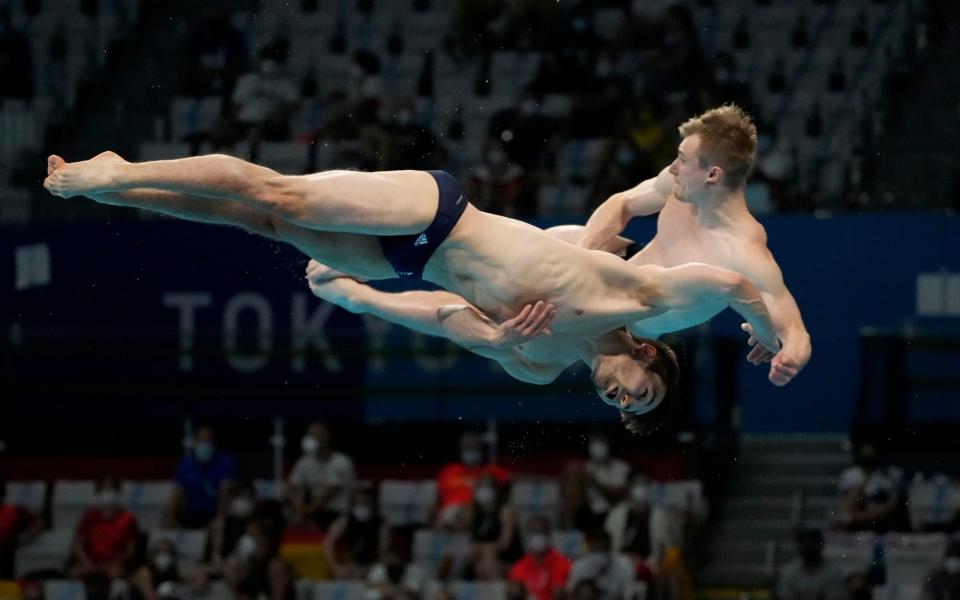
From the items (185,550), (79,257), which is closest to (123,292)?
(79,257)

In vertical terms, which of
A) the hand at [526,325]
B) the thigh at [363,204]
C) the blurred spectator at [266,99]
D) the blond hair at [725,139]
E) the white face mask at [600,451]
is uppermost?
the blurred spectator at [266,99]

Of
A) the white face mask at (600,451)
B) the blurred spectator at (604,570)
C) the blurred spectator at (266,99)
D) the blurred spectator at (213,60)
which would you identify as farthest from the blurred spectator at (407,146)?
the blurred spectator at (604,570)

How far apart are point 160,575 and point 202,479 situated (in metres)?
1.03

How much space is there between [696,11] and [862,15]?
5.23 ft

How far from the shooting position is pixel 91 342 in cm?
1698

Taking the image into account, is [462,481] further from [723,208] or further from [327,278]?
[723,208]

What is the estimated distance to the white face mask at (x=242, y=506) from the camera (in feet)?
52.0

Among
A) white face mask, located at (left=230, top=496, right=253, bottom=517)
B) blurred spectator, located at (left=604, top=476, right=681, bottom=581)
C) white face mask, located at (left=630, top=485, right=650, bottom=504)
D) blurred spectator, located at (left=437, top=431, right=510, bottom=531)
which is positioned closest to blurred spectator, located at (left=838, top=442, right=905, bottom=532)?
blurred spectator, located at (left=604, top=476, right=681, bottom=581)

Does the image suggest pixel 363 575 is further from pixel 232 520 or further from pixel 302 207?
pixel 302 207

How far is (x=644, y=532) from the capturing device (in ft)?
49.6

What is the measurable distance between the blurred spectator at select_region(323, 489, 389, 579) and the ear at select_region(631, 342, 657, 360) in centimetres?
640

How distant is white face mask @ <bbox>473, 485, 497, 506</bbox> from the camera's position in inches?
606

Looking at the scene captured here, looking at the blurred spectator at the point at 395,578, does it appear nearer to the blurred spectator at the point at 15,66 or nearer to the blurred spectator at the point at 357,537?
the blurred spectator at the point at 357,537

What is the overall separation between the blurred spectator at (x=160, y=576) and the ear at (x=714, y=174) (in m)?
7.09
